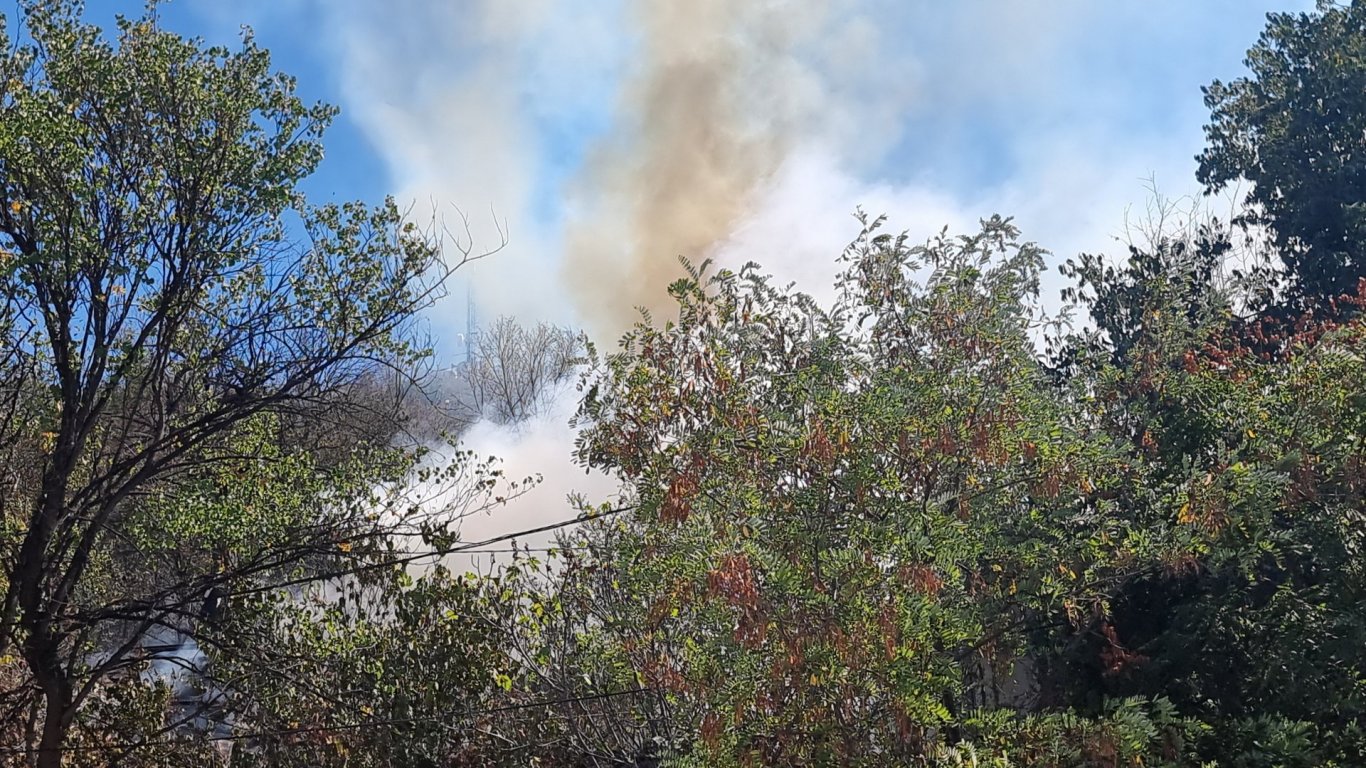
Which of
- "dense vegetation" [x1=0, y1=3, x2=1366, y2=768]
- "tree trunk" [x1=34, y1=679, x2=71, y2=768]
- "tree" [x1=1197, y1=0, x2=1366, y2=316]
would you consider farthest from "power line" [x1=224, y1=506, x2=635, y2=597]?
"tree" [x1=1197, y1=0, x2=1366, y2=316]

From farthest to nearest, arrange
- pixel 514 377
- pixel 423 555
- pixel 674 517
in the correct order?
pixel 514 377, pixel 423 555, pixel 674 517

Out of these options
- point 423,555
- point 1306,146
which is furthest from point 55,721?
point 1306,146

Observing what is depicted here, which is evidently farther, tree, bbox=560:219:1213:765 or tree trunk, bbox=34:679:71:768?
tree trunk, bbox=34:679:71:768

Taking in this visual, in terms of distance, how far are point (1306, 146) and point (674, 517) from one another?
49.3 ft

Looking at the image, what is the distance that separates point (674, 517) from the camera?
5.66 m

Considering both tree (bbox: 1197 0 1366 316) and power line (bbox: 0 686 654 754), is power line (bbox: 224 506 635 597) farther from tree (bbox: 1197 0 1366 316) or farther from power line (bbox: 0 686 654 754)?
tree (bbox: 1197 0 1366 316)

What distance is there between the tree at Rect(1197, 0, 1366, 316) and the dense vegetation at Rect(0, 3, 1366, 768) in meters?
5.26

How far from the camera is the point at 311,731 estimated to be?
9156 millimetres

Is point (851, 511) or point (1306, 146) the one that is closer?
point (851, 511)

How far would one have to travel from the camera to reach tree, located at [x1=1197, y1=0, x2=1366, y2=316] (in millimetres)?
15812

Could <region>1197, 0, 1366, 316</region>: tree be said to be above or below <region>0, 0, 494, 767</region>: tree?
above

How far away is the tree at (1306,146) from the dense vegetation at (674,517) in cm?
526

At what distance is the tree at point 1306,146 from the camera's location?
623 inches

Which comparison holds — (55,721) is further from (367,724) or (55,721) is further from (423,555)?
(423,555)
